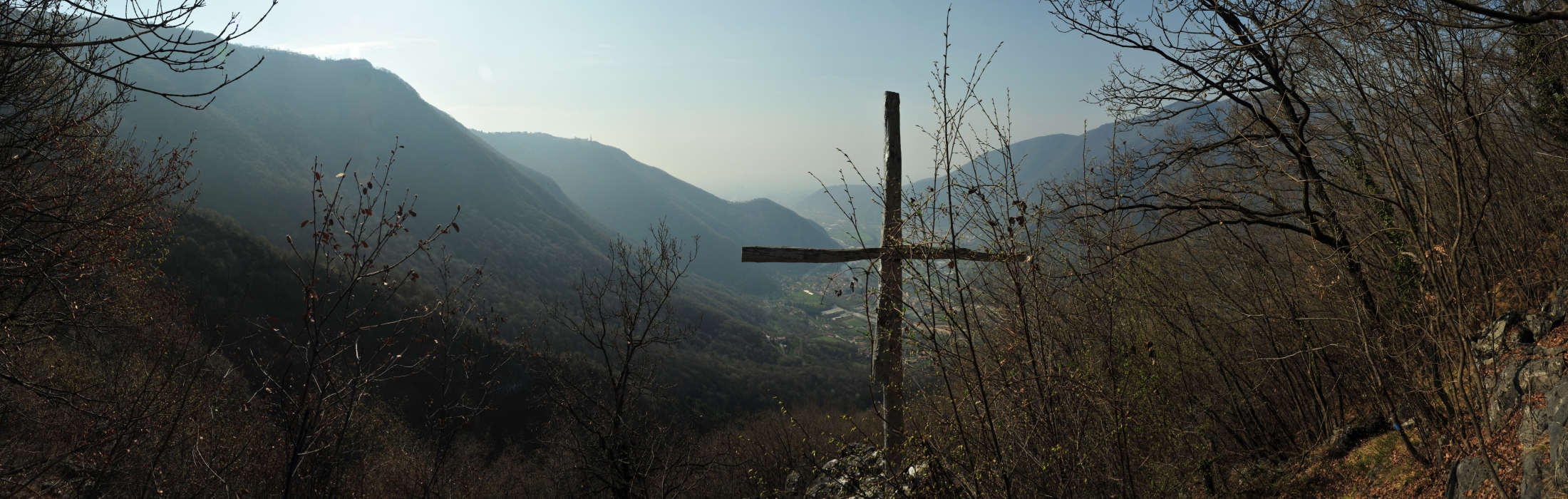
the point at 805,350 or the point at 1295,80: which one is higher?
the point at 1295,80

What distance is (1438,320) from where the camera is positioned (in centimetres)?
269

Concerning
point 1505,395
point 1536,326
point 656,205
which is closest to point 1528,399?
point 1505,395

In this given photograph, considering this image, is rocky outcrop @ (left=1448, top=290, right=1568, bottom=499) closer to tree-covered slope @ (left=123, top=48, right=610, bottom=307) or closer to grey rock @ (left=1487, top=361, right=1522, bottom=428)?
grey rock @ (left=1487, top=361, right=1522, bottom=428)

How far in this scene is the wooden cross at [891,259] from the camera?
2639 millimetres

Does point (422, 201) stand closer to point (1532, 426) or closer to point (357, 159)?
point (357, 159)

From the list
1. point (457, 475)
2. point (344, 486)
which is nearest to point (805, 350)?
point (457, 475)

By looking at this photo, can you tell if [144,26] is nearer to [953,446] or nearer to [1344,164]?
[953,446]

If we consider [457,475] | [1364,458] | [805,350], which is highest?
[1364,458]

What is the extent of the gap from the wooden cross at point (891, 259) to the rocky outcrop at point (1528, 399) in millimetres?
2053

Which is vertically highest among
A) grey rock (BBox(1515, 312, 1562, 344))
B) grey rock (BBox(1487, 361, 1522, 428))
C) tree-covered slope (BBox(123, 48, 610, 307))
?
tree-covered slope (BBox(123, 48, 610, 307))

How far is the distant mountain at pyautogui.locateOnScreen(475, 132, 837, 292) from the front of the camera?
11625 cm

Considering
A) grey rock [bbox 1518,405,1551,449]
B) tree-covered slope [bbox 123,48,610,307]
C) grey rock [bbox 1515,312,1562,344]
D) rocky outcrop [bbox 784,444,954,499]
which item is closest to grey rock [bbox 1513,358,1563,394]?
grey rock [bbox 1518,405,1551,449]

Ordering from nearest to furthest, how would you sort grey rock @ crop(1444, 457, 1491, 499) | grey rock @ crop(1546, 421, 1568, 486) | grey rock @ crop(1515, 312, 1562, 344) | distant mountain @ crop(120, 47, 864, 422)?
grey rock @ crop(1546, 421, 1568, 486), grey rock @ crop(1444, 457, 1491, 499), grey rock @ crop(1515, 312, 1562, 344), distant mountain @ crop(120, 47, 864, 422)

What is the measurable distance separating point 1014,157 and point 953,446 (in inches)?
57.6
